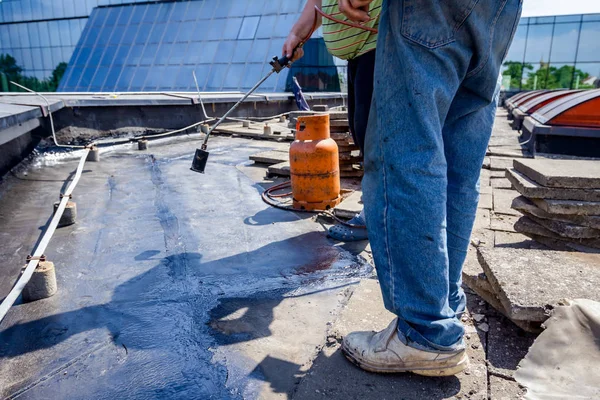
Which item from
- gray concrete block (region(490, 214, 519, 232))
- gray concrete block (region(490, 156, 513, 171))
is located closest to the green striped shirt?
gray concrete block (region(490, 214, 519, 232))

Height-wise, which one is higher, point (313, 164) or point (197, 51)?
point (197, 51)

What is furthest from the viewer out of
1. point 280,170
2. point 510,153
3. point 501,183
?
point 510,153

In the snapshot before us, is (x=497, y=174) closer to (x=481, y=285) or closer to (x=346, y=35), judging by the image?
(x=481, y=285)

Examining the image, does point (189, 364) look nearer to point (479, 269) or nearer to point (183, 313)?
point (183, 313)

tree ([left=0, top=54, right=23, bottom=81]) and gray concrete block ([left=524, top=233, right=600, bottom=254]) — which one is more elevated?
tree ([left=0, top=54, right=23, bottom=81])

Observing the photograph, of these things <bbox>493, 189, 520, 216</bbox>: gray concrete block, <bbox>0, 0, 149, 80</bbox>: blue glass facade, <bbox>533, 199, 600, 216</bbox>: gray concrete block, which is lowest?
<bbox>493, 189, 520, 216</bbox>: gray concrete block

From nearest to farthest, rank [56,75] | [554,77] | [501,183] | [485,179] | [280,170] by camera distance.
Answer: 1. [501,183]
2. [485,179]
3. [280,170]
4. [554,77]
5. [56,75]

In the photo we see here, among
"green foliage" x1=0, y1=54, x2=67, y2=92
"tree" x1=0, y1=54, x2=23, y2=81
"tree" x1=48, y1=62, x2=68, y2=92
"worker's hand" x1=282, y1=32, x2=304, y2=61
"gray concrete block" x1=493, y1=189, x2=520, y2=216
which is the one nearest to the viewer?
"worker's hand" x1=282, y1=32, x2=304, y2=61

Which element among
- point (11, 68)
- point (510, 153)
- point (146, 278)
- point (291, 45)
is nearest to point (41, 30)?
point (11, 68)

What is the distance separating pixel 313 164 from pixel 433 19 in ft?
7.37

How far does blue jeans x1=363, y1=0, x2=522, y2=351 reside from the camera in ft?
4.08

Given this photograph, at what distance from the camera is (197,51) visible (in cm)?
1841

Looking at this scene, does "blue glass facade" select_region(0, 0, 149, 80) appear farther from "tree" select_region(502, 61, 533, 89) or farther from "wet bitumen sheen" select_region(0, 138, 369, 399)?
"wet bitumen sheen" select_region(0, 138, 369, 399)

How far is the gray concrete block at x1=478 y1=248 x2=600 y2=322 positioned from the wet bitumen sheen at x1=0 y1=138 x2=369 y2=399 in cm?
74
